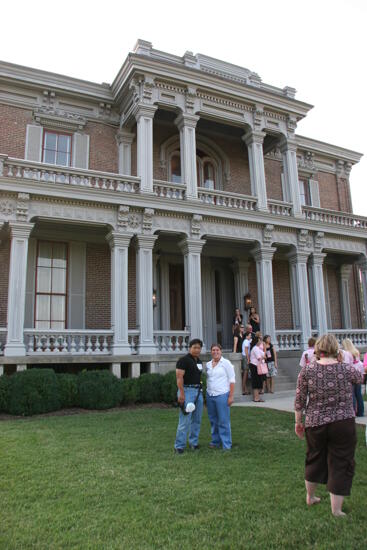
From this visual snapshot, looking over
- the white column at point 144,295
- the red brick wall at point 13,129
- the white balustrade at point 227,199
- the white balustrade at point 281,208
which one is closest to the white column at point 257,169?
the white balustrade at point 227,199

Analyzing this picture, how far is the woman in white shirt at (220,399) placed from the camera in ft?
23.1

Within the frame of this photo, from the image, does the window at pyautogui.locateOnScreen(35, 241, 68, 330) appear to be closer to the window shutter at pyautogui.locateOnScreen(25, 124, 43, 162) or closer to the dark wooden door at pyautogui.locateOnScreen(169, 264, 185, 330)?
the window shutter at pyautogui.locateOnScreen(25, 124, 43, 162)

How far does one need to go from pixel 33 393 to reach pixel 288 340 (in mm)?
9636

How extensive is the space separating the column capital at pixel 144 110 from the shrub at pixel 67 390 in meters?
8.78

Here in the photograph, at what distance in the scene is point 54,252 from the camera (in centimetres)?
1555

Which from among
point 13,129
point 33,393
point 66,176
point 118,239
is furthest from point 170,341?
point 13,129

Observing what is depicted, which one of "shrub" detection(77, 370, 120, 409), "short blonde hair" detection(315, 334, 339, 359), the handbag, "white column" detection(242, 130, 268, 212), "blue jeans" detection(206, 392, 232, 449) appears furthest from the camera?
"white column" detection(242, 130, 268, 212)

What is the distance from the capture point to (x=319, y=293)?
17125 millimetres

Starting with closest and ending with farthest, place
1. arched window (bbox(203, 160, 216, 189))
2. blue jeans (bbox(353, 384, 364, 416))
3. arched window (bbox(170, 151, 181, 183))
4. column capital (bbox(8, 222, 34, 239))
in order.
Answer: blue jeans (bbox(353, 384, 364, 416)) → column capital (bbox(8, 222, 34, 239)) → arched window (bbox(170, 151, 181, 183)) → arched window (bbox(203, 160, 216, 189))

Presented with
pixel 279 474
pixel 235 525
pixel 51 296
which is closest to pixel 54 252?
pixel 51 296

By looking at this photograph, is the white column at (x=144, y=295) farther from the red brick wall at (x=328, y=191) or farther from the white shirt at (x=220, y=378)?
Result: the red brick wall at (x=328, y=191)

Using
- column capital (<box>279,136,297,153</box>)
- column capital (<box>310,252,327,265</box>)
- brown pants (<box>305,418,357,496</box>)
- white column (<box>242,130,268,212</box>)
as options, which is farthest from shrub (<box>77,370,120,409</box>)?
column capital (<box>279,136,297,153</box>)

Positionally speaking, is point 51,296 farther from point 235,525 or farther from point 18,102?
point 235,525

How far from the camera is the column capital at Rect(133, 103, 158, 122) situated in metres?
14.9
